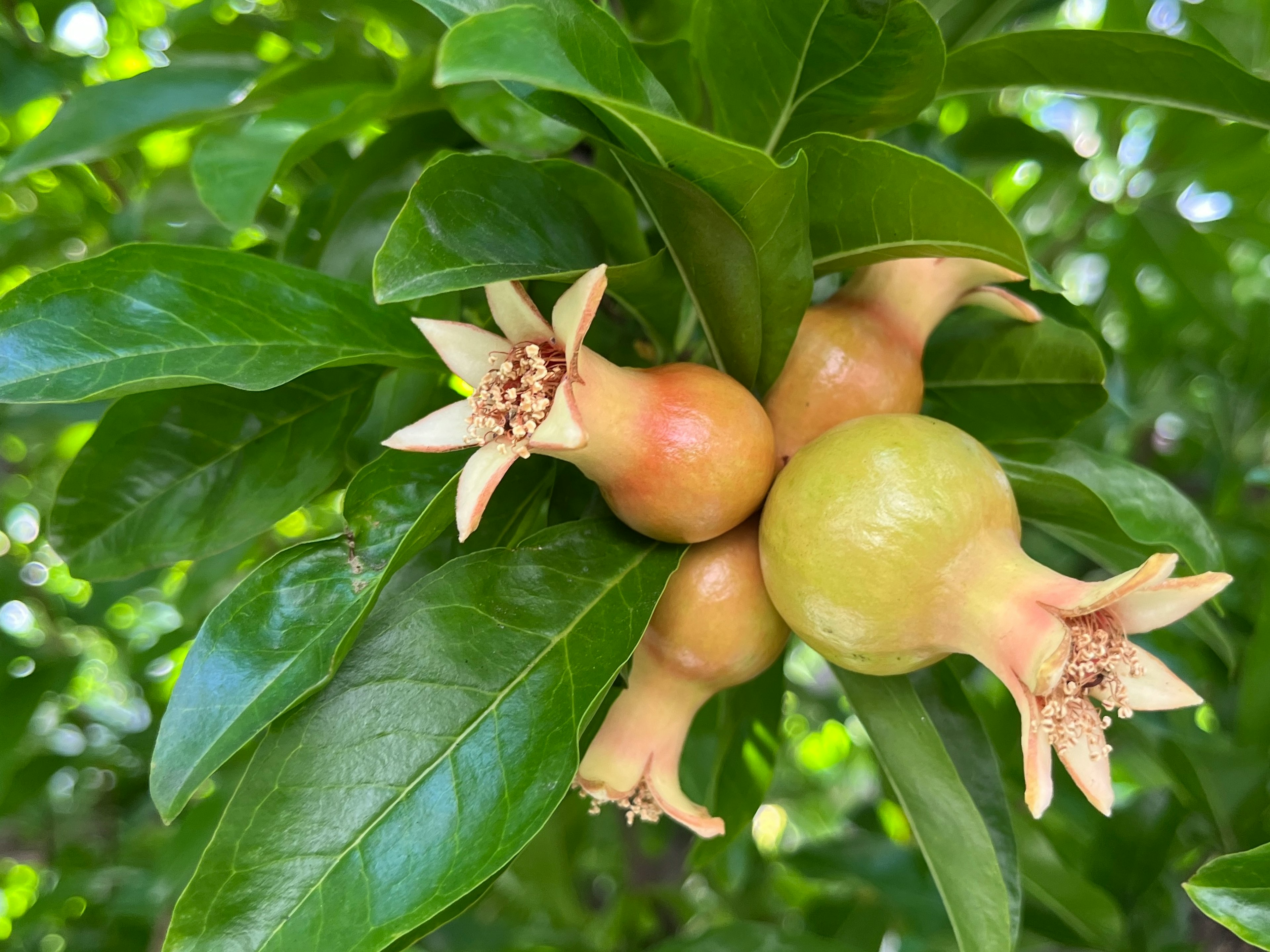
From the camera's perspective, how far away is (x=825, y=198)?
70 cm

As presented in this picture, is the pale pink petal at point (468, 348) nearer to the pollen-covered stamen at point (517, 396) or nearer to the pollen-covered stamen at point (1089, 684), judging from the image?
the pollen-covered stamen at point (517, 396)

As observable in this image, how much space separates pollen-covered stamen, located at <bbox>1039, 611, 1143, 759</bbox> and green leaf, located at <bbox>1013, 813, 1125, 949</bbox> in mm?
778

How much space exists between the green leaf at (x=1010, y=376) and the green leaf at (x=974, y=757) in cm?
27

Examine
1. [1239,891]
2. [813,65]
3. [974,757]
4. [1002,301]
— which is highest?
[813,65]

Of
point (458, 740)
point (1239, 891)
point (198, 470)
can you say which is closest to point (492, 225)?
point (458, 740)

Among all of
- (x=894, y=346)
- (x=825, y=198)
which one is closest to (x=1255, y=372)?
(x=894, y=346)

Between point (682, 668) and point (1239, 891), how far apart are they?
44 centimetres

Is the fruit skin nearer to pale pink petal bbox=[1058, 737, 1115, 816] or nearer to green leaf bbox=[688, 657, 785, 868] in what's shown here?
pale pink petal bbox=[1058, 737, 1115, 816]

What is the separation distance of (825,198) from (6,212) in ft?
6.44

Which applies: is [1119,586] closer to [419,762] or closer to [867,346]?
[867,346]

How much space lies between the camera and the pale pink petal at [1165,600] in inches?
23.9

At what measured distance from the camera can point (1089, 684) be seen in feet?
2.15

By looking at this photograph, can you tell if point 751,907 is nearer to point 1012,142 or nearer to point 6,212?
point 1012,142

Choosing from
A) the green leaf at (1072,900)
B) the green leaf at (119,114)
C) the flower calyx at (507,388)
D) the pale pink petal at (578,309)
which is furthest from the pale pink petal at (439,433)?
the green leaf at (1072,900)
